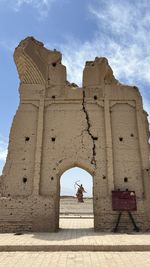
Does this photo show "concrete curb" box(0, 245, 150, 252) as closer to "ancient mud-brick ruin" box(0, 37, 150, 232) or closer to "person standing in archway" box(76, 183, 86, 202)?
"ancient mud-brick ruin" box(0, 37, 150, 232)

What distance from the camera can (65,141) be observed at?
11.8m

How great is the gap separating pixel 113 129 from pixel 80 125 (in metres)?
1.65

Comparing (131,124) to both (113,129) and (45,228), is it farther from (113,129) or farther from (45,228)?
(45,228)

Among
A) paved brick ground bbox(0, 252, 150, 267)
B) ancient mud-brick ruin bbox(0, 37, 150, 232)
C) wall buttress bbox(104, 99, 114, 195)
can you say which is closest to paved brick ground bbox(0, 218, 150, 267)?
paved brick ground bbox(0, 252, 150, 267)

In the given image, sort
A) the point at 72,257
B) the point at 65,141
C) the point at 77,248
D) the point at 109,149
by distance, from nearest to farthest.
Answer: the point at 72,257, the point at 77,248, the point at 109,149, the point at 65,141

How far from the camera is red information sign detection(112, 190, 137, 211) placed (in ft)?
33.6

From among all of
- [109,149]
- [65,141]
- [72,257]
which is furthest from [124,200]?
[72,257]

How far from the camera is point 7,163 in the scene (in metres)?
11.5

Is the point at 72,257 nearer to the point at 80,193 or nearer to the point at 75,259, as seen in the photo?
the point at 75,259

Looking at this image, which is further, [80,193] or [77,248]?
[80,193]

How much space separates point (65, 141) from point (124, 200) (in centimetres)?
386

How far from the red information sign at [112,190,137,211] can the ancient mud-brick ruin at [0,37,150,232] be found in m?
0.31

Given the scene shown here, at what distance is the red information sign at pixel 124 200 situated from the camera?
404 inches

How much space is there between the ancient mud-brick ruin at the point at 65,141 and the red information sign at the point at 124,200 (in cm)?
31
